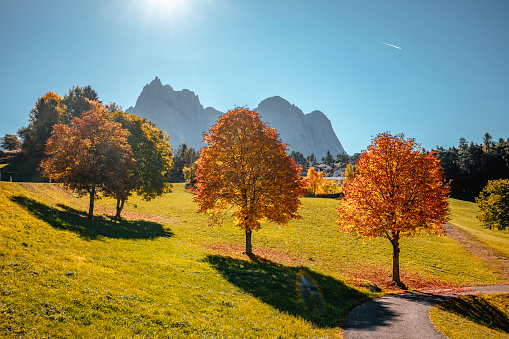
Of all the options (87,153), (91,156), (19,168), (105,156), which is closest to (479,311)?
(105,156)

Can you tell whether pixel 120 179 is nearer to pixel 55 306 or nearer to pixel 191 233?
pixel 191 233

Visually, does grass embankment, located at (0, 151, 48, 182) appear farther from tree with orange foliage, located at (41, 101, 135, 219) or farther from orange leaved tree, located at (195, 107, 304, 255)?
orange leaved tree, located at (195, 107, 304, 255)

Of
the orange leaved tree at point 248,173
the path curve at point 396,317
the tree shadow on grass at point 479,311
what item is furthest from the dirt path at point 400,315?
the orange leaved tree at point 248,173

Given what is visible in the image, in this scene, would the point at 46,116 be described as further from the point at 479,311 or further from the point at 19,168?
the point at 479,311

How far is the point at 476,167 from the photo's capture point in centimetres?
11144

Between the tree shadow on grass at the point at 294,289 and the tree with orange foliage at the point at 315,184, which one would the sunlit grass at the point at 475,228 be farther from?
the tree with orange foliage at the point at 315,184

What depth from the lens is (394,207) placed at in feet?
76.9

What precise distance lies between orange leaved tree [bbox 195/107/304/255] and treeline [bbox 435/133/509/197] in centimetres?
11968

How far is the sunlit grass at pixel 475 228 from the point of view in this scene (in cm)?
4316

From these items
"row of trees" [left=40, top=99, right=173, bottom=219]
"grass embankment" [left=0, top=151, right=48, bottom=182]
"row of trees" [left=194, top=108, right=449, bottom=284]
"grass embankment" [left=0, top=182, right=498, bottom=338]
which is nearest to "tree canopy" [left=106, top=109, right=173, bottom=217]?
"row of trees" [left=40, top=99, right=173, bottom=219]

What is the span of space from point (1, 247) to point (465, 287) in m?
39.1

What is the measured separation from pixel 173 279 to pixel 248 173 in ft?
42.7

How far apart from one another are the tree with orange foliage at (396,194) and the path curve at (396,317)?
441 cm

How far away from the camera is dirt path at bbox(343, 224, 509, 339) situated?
13633 millimetres
